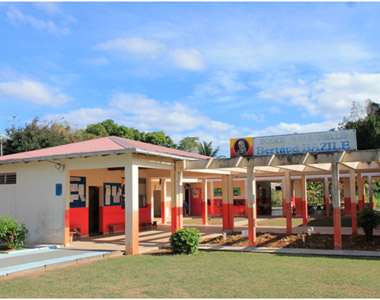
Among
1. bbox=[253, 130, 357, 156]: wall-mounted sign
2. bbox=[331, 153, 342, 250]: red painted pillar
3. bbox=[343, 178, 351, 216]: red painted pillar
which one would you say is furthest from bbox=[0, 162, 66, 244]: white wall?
bbox=[343, 178, 351, 216]: red painted pillar

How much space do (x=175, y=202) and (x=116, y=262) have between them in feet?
14.5

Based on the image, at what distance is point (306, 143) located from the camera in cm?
1216

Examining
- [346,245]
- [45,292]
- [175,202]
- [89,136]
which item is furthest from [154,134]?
[45,292]

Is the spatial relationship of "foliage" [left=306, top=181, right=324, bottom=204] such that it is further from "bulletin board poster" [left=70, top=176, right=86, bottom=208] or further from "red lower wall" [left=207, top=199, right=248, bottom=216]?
"bulletin board poster" [left=70, top=176, right=86, bottom=208]

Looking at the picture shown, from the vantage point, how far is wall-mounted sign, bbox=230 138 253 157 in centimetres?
1289

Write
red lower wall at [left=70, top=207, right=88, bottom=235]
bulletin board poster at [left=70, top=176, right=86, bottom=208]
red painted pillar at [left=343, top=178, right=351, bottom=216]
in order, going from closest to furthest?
bulletin board poster at [left=70, top=176, right=86, bottom=208], red lower wall at [left=70, top=207, right=88, bottom=235], red painted pillar at [left=343, top=178, right=351, bottom=216]

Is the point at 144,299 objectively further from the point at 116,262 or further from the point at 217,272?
the point at 116,262

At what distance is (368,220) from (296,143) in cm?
346

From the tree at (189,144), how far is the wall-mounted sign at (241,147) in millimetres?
32105

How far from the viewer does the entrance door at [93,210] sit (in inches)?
645

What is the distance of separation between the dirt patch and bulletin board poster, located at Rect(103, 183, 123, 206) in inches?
202

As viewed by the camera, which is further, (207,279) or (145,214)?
(145,214)

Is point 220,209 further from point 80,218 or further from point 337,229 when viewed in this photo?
point 337,229

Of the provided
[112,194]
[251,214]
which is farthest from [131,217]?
[112,194]
